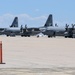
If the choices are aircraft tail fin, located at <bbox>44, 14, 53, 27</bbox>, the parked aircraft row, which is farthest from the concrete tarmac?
aircraft tail fin, located at <bbox>44, 14, 53, 27</bbox>

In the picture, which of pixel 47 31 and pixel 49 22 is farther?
pixel 49 22

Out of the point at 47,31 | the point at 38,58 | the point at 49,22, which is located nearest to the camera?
the point at 38,58

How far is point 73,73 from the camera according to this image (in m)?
12.9

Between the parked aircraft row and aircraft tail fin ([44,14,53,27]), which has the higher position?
aircraft tail fin ([44,14,53,27])

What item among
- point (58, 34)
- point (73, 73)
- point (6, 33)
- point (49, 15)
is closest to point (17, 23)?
point (49, 15)

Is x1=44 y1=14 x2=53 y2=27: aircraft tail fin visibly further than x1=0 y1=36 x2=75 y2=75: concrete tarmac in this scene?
Yes

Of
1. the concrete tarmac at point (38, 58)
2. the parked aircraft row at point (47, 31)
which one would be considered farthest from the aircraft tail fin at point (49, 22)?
the concrete tarmac at point (38, 58)

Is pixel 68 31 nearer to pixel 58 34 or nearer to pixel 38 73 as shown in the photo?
pixel 58 34

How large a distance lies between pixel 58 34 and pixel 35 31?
17.8 meters

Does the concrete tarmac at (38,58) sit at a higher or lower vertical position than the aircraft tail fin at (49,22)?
lower

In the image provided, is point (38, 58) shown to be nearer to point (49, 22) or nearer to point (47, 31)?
point (47, 31)

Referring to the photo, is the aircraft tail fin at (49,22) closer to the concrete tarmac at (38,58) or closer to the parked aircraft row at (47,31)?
the parked aircraft row at (47,31)

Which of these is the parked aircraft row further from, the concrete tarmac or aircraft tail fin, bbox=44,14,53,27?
the concrete tarmac

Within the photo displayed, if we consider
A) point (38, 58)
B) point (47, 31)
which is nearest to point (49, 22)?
point (47, 31)
